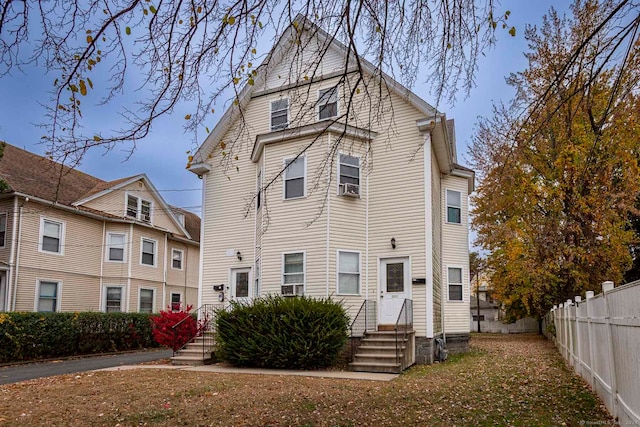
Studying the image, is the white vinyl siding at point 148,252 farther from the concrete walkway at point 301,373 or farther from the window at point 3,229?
the concrete walkway at point 301,373

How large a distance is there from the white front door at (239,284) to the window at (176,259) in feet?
38.4

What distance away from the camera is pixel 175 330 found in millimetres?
14219

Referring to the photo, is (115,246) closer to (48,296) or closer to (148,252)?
(148,252)

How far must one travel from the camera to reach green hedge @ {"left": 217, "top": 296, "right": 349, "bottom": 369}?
11758mm

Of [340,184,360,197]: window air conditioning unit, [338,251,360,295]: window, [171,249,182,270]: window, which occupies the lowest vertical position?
[338,251,360,295]: window

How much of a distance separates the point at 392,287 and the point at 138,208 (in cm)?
1507

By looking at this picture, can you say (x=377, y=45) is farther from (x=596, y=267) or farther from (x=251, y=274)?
(x=596, y=267)

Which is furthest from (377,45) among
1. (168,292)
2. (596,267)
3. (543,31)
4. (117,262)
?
(168,292)

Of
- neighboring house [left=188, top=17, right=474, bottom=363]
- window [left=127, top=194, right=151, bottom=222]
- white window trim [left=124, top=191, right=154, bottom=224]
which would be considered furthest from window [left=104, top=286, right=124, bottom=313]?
neighboring house [left=188, top=17, right=474, bottom=363]

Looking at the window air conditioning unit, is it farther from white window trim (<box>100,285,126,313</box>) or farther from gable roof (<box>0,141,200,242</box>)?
white window trim (<box>100,285,126,313</box>)

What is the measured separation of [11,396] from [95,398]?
1.70 meters

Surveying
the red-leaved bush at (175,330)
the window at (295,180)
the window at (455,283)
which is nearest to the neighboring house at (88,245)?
the red-leaved bush at (175,330)

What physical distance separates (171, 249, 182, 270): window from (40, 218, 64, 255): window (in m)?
6.76

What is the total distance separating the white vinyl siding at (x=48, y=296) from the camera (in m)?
19.7
